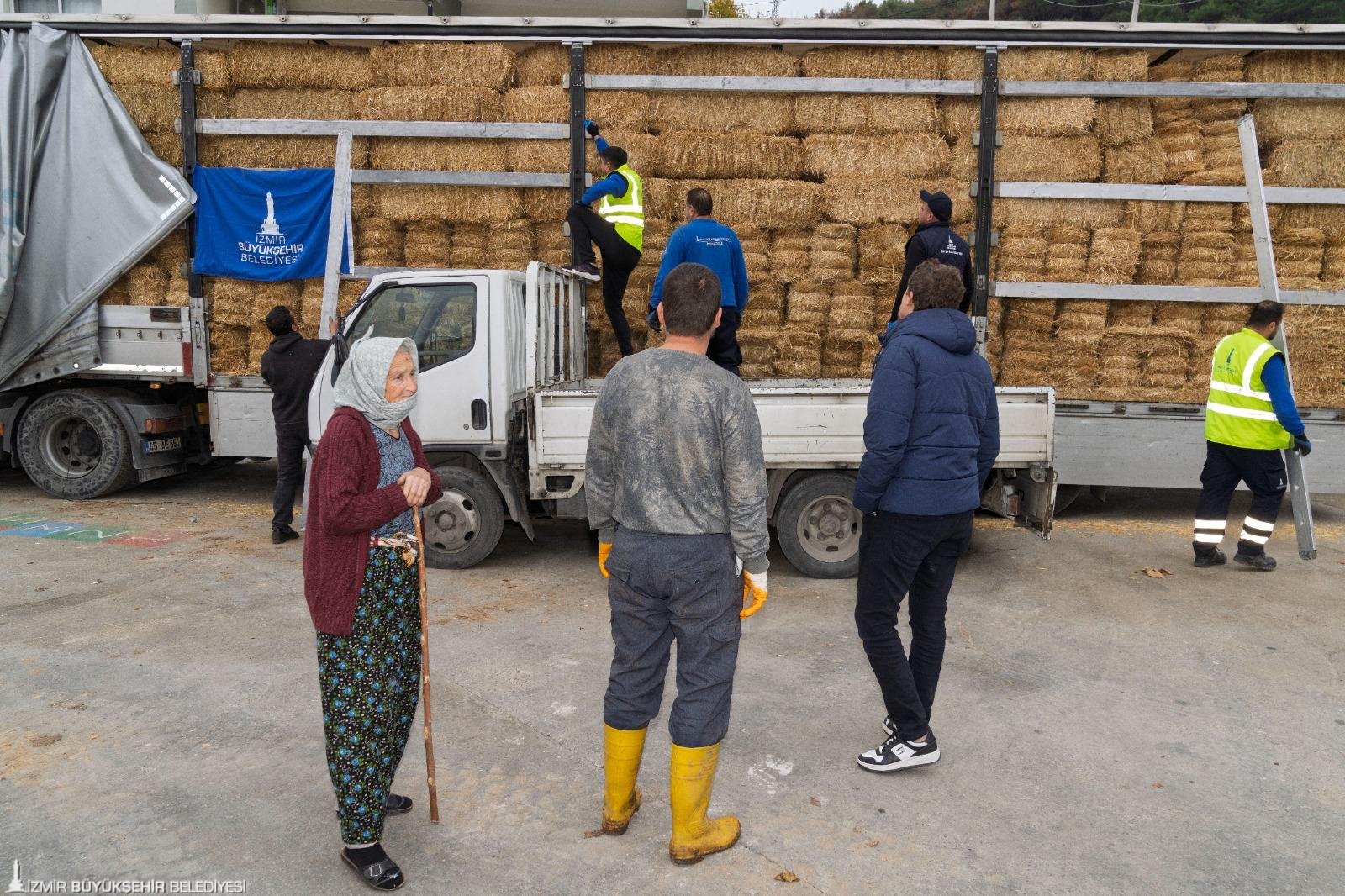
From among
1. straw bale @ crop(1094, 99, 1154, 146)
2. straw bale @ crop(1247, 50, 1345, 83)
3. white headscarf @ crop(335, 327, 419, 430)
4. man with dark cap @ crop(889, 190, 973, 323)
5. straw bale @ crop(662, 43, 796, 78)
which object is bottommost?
white headscarf @ crop(335, 327, 419, 430)

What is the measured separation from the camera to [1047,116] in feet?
29.5

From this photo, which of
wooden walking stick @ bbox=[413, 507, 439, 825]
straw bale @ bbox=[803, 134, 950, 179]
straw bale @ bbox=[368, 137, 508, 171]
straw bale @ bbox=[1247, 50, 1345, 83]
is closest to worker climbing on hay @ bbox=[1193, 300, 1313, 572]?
straw bale @ bbox=[1247, 50, 1345, 83]

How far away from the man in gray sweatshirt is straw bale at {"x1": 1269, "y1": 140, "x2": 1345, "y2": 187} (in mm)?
7579

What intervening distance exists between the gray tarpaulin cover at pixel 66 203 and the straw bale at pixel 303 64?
118 cm

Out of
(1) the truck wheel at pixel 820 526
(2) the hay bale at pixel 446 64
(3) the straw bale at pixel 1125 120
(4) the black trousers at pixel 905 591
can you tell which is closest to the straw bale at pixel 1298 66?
(3) the straw bale at pixel 1125 120

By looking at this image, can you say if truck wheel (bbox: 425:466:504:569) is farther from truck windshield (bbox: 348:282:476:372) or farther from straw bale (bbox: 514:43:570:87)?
straw bale (bbox: 514:43:570:87)

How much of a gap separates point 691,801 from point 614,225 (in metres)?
5.77

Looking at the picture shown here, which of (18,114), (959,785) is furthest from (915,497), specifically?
(18,114)

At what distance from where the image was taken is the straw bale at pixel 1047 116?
8938 mm

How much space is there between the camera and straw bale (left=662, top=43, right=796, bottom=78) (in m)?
9.20

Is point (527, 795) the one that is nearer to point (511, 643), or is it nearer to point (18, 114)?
point (511, 643)

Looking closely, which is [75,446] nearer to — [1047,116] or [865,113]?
[865,113]

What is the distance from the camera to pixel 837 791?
4.27m

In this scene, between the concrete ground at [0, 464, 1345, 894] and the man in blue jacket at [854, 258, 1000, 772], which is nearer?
the concrete ground at [0, 464, 1345, 894]
